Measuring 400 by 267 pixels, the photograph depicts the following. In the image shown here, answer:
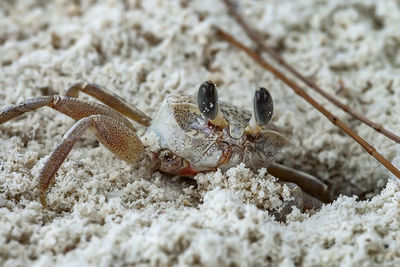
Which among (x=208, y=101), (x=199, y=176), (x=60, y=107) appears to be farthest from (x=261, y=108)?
(x=60, y=107)

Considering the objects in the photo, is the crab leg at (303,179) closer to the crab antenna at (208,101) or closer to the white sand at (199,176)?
the white sand at (199,176)

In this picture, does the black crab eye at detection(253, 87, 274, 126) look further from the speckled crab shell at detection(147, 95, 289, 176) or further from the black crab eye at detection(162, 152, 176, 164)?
the black crab eye at detection(162, 152, 176, 164)

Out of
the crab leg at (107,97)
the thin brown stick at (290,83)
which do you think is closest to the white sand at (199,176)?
the thin brown stick at (290,83)

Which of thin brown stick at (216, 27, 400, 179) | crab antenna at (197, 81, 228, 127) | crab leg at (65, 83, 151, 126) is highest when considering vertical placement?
thin brown stick at (216, 27, 400, 179)

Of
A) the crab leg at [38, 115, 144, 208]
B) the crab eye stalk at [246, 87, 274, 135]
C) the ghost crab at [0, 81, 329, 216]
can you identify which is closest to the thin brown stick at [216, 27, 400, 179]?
the ghost crab at [0, 81, 329, 216]

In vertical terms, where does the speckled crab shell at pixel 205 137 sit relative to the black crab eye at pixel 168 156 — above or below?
above

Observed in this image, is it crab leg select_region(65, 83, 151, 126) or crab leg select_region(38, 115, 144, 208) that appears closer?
crab leg select_region(38, 115, 144, 208)

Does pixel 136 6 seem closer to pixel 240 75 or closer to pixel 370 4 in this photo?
pixel 240 75
